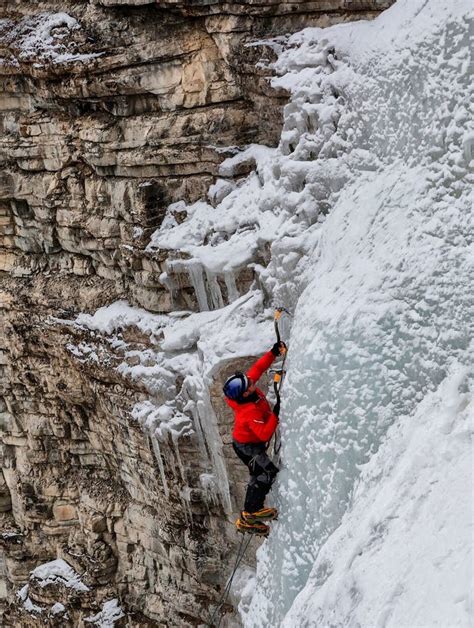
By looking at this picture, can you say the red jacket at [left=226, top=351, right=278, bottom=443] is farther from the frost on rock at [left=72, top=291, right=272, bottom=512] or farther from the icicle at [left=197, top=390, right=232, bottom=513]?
the icicle at [left=197, top=390, right=232, bottom=513]

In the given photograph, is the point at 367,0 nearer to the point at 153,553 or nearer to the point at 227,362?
the point at 227,362

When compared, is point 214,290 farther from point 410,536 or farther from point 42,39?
point 410,536

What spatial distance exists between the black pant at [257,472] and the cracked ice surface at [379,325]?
15cm

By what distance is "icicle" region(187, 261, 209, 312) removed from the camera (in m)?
9.88

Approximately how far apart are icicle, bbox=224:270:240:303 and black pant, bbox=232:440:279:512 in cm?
245

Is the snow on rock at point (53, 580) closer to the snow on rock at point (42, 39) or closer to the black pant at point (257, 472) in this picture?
the black pant at point (257, 472)

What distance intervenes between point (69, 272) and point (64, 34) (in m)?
3.47

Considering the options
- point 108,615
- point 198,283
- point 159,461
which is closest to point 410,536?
point 198,283

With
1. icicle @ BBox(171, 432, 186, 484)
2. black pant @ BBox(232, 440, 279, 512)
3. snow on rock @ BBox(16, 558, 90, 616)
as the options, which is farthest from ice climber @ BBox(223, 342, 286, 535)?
snow on rock @ BBox(16, 558, 90, 616)

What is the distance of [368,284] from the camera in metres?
6.18

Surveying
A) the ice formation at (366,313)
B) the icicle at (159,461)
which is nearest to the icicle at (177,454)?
the icicle at (159,461)

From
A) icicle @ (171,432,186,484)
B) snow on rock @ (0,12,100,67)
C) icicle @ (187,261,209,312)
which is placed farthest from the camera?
snow on rock @ (0,12,100,67)

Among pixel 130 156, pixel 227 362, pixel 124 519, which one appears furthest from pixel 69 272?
pixel 227 362

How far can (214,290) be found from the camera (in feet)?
32.0
